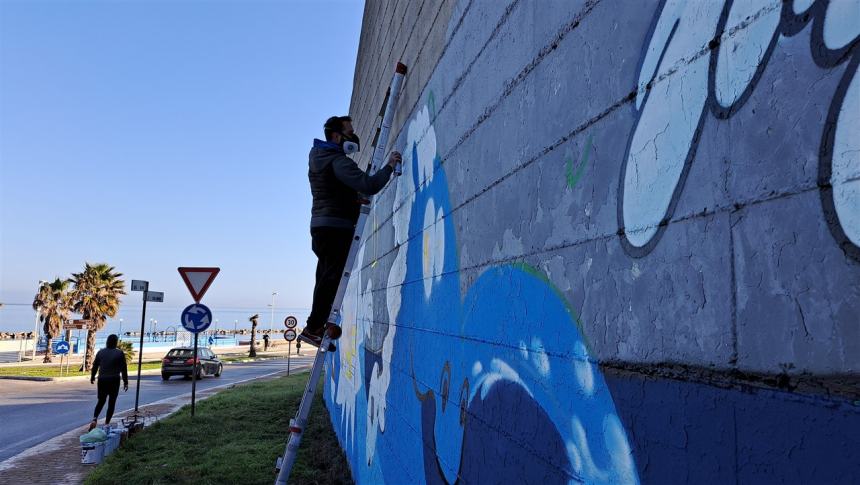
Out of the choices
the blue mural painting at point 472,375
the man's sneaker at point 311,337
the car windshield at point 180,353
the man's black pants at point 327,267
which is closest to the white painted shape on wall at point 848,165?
the blue mural painting at point 472,375

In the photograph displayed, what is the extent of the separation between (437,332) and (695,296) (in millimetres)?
1902

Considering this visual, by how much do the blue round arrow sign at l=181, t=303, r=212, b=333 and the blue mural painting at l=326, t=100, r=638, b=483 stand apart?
8.10 m

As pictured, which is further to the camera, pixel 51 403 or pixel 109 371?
pixel 51 403


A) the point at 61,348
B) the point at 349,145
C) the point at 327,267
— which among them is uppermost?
the point at 349,145

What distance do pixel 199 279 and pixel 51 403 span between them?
24.9 ft

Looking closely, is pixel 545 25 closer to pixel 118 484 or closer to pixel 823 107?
pixel 823 107

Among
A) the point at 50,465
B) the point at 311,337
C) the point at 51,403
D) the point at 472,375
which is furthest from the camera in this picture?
the point at 51,403

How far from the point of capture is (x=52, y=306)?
1492 inches

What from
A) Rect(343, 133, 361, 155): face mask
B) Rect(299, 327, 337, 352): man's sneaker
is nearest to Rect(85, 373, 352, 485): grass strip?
Rect(299, 327, 337, 352): man's sneaker

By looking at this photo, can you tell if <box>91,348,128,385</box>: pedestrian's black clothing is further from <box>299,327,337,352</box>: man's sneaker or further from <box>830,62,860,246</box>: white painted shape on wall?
<box>830,62,860,246</box>: white painted shape on wall

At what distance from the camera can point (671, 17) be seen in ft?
4.09

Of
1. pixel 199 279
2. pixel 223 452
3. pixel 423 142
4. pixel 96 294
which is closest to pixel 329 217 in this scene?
pixel 423 142

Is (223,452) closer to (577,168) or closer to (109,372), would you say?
(109,372)

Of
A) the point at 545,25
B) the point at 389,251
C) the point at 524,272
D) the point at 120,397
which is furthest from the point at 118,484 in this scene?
the point at 120,397
